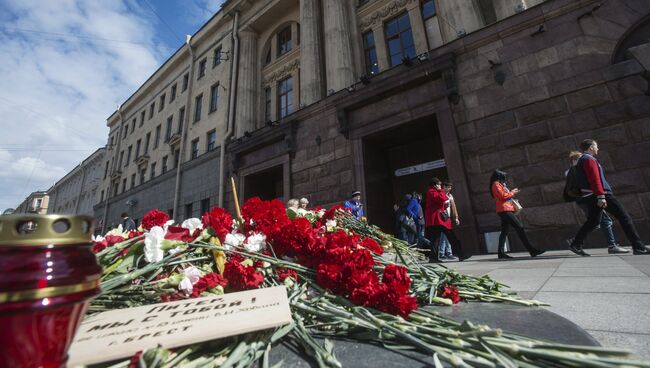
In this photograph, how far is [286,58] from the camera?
13227 mm

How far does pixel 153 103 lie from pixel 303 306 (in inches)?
1028

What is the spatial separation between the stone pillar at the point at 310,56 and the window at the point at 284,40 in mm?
2298

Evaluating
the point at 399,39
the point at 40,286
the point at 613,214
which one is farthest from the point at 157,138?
the point at 40,286

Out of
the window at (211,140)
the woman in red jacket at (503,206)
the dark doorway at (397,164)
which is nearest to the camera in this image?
the woman in red jacket at (503,206)

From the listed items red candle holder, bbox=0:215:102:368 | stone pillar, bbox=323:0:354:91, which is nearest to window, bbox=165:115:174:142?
stone pillar, bbox=323:0:354:91

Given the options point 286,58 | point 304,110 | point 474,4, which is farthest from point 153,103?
point 474,4

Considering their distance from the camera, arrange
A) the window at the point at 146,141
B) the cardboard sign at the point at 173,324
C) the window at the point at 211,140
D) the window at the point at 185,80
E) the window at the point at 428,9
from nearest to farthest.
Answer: the cardboard sign at the point at 173,324 < the window at the point at 428,9 < the window at the point at 211,140 < the window at the point at 185,80 < the window at the point at 146,141

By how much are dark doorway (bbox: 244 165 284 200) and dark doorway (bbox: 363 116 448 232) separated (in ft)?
13.8

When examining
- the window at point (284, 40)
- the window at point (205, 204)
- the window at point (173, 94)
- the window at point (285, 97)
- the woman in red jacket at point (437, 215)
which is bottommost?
the woman in red jacket at point (437, 215)

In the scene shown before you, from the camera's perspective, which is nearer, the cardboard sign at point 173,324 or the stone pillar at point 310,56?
the cardboard sign at point 173,324

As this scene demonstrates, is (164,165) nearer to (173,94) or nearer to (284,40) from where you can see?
(173,94)

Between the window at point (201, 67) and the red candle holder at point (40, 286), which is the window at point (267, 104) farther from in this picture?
the red candle holder at point (40, 286)

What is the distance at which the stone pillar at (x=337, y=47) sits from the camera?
10000 millimetres

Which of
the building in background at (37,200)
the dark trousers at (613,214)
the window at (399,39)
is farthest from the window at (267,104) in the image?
the building in background at (37,200)
